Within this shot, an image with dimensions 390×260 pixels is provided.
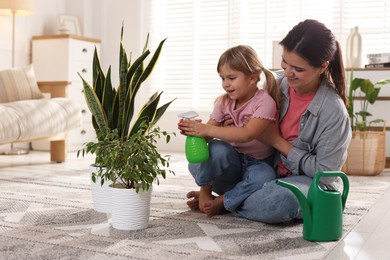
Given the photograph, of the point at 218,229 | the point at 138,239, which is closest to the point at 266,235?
the point at 218,229

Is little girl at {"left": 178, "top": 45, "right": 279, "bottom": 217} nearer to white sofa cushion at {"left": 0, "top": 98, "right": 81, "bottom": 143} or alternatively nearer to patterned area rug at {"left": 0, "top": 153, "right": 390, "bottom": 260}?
patterned area rug at {"left": 0, "top": 153, "right": 390, "bottom": 260}

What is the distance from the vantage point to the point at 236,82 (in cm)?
184

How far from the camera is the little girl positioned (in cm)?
181

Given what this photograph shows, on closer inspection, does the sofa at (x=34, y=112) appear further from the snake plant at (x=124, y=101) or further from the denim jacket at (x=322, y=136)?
the denim jacket at (x=322, y=136)

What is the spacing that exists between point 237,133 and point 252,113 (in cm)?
11

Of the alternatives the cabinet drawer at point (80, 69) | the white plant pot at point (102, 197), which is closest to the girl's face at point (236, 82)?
the white plant pot at point (102, 197)

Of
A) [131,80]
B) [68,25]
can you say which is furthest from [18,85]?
[131,80]

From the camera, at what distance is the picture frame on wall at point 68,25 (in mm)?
4934

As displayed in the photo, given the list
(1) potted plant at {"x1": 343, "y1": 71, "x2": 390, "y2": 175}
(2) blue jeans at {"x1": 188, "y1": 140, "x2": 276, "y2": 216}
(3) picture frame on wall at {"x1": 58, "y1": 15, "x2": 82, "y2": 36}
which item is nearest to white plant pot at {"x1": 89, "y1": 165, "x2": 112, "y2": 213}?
(2) blue jeans at {"x1": 188, "y1": 140, "x2": 276, "y2": 216}

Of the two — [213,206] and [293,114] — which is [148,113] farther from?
[293,114]

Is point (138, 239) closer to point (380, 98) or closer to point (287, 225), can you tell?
point (287, 225)

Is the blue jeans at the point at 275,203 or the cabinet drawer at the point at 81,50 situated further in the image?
the cabinet drawer at the point at 81,50

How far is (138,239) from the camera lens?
5.28 ft

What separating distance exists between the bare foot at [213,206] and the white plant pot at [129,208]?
0.96ft
